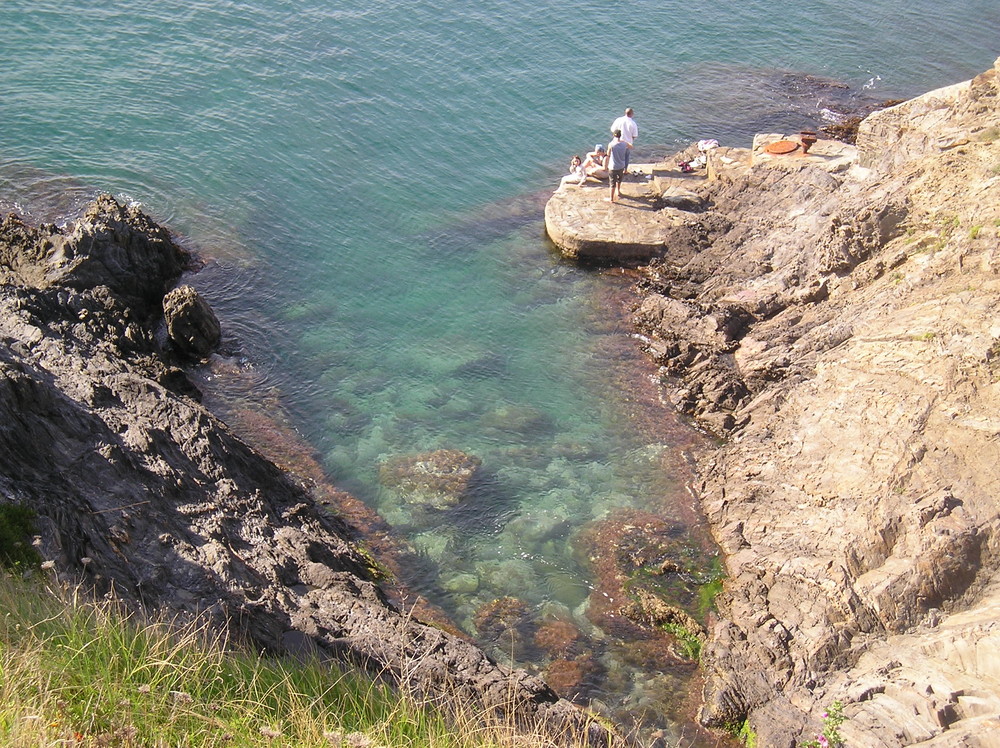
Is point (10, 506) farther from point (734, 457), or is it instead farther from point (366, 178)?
point (366, 178)

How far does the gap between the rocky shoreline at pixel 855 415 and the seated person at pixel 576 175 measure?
2.71 meters

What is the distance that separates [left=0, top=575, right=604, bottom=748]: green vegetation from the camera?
6.98 meters

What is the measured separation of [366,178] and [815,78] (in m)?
19.7

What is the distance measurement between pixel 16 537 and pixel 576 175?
64.1 feet

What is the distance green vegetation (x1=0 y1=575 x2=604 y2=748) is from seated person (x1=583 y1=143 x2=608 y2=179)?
63.7 feet

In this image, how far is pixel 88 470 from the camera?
40.8 ft

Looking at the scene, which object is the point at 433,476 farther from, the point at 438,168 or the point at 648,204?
the point at 438,168

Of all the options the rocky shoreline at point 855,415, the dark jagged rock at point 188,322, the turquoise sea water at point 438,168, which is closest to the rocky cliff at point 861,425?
the rocky shoreline at point 855,415

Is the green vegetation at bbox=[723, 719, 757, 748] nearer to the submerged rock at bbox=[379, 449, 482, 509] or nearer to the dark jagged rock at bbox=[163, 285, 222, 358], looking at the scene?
the submerged rock at bbox=[379, 449, 482, 509]

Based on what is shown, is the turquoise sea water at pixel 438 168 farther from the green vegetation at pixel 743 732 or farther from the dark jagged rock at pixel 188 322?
the green vegetation at pixel 743 732

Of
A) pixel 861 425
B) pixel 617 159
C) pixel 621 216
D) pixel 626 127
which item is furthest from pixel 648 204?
pixel 861 425

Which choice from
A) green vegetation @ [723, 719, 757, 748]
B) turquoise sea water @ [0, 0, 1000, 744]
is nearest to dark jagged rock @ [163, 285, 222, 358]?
turquoise sea water @ [0, 0, 1000, 744]

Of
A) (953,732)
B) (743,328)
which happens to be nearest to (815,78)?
(743,328)

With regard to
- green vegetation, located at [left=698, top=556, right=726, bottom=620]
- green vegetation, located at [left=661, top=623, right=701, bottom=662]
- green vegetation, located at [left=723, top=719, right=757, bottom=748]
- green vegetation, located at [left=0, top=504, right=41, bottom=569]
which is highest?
green vegetation, located at [left=0, top=504, right=41, bottom=569]
